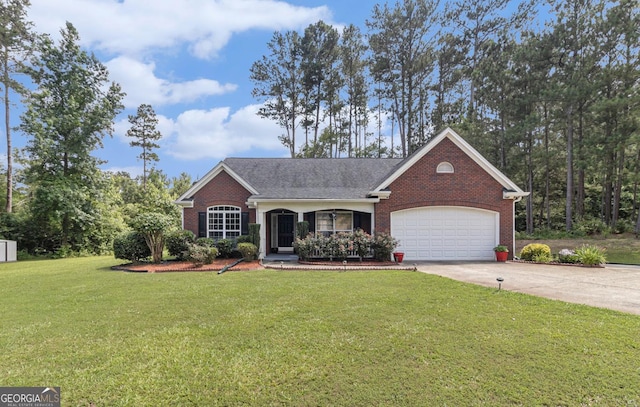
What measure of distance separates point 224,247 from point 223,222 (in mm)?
1778

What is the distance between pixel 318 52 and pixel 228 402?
32.7 meters

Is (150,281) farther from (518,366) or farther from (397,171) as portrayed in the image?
(397,171)

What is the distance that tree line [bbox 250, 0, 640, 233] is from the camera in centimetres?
2116

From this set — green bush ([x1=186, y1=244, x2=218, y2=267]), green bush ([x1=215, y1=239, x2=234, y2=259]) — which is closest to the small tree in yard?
green bush ([x1=186, y1=244, x2=218, y2=267])

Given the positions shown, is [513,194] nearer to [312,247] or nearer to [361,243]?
[361,243]

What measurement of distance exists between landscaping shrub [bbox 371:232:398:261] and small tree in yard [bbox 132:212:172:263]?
961 cm

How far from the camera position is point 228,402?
3338 mm

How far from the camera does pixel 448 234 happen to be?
1504 cm

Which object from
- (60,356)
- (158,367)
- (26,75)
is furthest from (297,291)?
(26,75)

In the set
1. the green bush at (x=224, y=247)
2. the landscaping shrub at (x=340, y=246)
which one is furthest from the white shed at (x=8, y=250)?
the landscaping shrub at (x=340, y=246)

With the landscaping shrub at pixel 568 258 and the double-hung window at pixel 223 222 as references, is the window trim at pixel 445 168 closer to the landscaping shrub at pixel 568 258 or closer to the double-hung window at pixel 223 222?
the landscaping shrub at pixel 568 258

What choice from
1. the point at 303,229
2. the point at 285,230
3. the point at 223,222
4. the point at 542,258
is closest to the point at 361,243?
the point at 303,229

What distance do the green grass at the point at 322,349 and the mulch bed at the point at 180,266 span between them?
4.67m

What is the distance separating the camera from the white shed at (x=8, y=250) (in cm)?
1902
